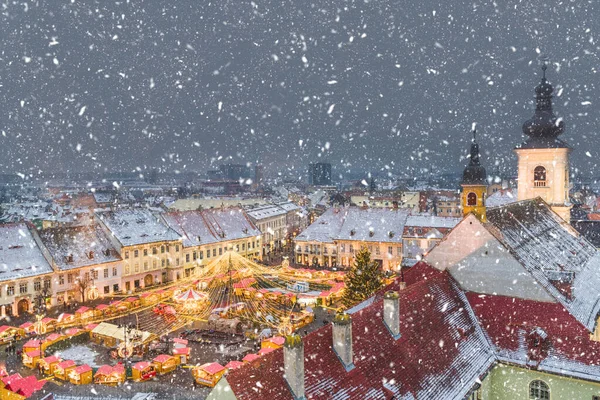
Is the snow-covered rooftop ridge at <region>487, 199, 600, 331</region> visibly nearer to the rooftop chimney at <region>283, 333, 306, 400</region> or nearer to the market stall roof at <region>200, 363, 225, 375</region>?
the rooftop chimney at <region>283, 333, 306, 400</region>

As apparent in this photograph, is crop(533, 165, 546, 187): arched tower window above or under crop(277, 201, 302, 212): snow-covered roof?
above

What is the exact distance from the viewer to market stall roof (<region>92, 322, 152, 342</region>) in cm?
3347

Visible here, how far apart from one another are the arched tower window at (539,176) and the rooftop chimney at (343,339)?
31.6 m

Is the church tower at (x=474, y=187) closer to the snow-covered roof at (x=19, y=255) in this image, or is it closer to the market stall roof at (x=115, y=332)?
the market stall roof at (x=115, y=332)

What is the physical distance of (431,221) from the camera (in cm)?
6100

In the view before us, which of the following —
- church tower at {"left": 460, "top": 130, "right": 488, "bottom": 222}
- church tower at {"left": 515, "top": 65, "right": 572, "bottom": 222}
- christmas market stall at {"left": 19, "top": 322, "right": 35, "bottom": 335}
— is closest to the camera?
church tower at {"left": 460, "top": 130, "right": 488, "bottom": 222}

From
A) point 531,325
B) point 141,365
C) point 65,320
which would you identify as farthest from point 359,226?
point 531,325

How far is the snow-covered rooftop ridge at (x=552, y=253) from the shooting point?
23594 millimetres

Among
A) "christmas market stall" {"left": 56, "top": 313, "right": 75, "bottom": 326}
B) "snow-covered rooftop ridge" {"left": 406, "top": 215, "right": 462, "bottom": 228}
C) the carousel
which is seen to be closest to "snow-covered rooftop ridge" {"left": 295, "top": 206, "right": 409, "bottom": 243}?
"snow-covered rooftop ridge" {"left": 406, "top": 215, "right": 462, "bottom": 228}

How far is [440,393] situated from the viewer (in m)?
17.0

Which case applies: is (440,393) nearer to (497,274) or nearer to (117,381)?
(497,274)

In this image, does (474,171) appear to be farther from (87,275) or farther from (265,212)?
(265,212)

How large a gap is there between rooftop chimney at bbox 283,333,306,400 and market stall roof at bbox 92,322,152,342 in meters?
22.9

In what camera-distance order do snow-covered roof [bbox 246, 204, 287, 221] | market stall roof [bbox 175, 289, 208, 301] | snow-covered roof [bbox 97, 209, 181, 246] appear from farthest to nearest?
snow-covered roof [bbox 246, 204, 287, 221], snow-covered roof [bbox 97, 209, 181, 246], market stall roof [bbox 175, 289, 208, 301]
